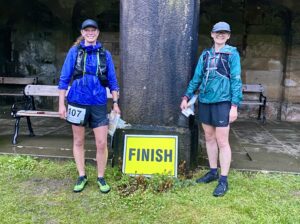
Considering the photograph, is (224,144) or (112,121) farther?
(112,121)

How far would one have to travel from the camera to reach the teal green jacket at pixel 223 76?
3676mm

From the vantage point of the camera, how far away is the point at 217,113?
12.4ft

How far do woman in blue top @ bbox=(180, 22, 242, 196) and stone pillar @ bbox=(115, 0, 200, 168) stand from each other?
0.41 meters

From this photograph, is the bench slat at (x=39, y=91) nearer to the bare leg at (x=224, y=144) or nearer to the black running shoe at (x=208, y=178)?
the black running shoe at (x=208, y=178)

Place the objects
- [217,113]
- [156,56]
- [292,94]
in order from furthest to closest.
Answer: [292,94] < [156,56] < [217,113]

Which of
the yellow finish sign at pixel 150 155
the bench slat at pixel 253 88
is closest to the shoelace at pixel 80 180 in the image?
the yellow finish sign at pixel 150 155

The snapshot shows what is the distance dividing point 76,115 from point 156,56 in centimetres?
118

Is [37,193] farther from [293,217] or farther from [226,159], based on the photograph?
[293,217]

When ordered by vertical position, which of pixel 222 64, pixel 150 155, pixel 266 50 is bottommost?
pixel 150 155

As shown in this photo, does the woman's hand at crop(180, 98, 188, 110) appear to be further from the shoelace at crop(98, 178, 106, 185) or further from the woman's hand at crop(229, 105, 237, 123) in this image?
the shoelace at crop(98, 178, 106, 185)

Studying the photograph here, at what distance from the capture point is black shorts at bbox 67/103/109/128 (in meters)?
3.70

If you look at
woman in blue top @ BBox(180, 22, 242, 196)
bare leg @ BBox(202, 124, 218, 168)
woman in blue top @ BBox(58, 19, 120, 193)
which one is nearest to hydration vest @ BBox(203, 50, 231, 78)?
woman in blue top @ BBox(180, 22, 242, 196)

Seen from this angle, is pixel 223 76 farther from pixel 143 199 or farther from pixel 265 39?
pixel 265 39

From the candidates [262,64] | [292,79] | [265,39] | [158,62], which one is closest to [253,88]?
[262,64]
